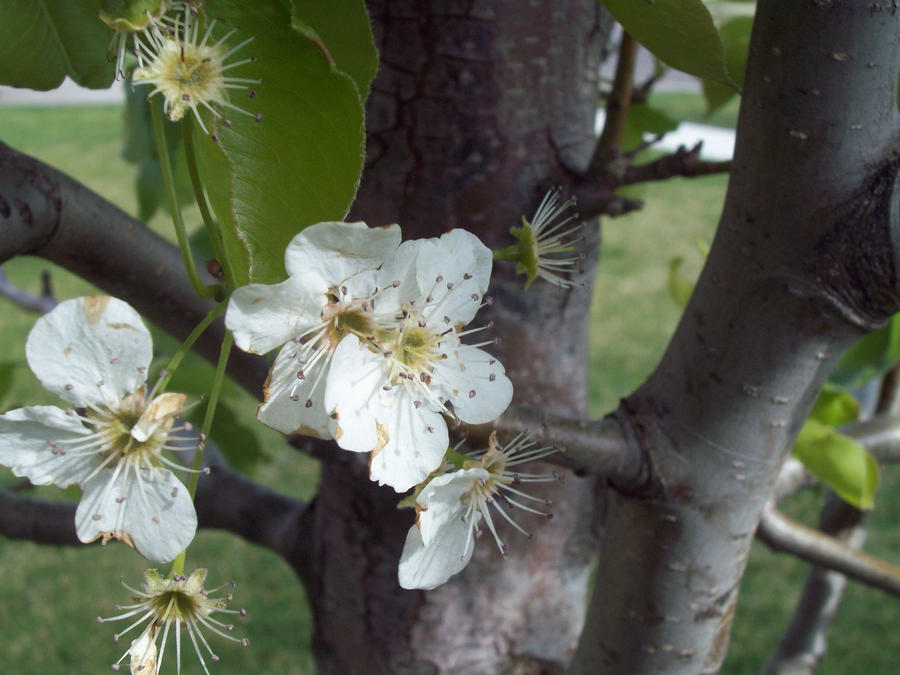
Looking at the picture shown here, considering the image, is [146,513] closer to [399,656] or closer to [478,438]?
[478,438]

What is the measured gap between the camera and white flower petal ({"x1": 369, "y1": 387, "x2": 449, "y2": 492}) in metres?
0.36

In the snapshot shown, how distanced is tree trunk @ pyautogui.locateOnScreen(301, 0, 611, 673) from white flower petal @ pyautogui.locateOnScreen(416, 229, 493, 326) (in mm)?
293

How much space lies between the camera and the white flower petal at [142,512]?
35 cm

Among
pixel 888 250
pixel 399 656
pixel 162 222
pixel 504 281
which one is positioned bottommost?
pixel 162 222

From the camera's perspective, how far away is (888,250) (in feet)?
1.52

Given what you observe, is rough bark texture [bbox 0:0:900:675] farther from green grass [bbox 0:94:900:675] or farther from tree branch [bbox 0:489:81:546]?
green grass [bbox 0:94:900:675]

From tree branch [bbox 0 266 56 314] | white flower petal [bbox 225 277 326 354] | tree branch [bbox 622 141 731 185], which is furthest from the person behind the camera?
tree branch [bbox 0 266 56 314]

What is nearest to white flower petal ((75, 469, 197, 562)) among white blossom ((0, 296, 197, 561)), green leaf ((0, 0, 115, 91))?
white blossom ((0, 296, 197, 561))

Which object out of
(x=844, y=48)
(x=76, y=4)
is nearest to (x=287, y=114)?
(x=76, y=4)

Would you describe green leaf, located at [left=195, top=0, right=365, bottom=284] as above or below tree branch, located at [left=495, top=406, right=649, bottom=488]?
above

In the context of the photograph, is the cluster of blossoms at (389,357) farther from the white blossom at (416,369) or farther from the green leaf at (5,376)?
the green leaf at (5,376)

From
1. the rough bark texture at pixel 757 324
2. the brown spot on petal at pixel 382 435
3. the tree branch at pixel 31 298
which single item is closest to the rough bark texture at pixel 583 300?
the rough bark texture at pixel 757 324

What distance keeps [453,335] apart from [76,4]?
0.26m

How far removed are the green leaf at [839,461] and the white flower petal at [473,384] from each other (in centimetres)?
43
